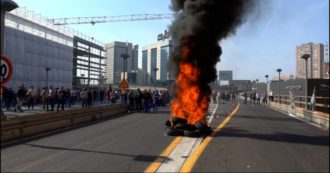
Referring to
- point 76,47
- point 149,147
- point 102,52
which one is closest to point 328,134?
point 149,147

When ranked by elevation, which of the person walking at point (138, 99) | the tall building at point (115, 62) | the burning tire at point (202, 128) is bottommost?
the burning tire at point (202, 128)

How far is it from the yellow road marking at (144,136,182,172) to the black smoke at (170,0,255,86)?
2.18 m

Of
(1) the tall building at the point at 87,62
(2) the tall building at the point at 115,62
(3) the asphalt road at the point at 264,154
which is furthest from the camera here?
(2) the tall building at the point at 115,62

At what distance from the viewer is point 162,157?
9055 millimetres

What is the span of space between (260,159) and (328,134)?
203 inches

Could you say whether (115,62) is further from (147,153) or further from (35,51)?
(147,153)

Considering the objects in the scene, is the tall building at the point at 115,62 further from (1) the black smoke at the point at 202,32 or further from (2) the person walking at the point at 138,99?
(1) the black smoke at the point at 202,32

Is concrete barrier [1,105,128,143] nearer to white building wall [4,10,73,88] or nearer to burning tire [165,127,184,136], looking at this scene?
burning tire [165,127,184,136]

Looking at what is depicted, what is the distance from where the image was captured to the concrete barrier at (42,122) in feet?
38.4

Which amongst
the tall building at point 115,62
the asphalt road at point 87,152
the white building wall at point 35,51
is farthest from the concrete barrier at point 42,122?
the tall building at point 115,62

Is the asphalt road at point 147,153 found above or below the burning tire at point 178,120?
below

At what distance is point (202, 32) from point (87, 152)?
4812 millimetres

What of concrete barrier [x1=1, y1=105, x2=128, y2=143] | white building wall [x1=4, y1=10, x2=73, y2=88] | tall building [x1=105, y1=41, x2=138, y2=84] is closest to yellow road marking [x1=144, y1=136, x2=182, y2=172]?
concrete barrier [x1=1, y1=105, x2=128, y2=143]

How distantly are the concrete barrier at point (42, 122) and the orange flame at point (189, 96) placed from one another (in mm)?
4561
